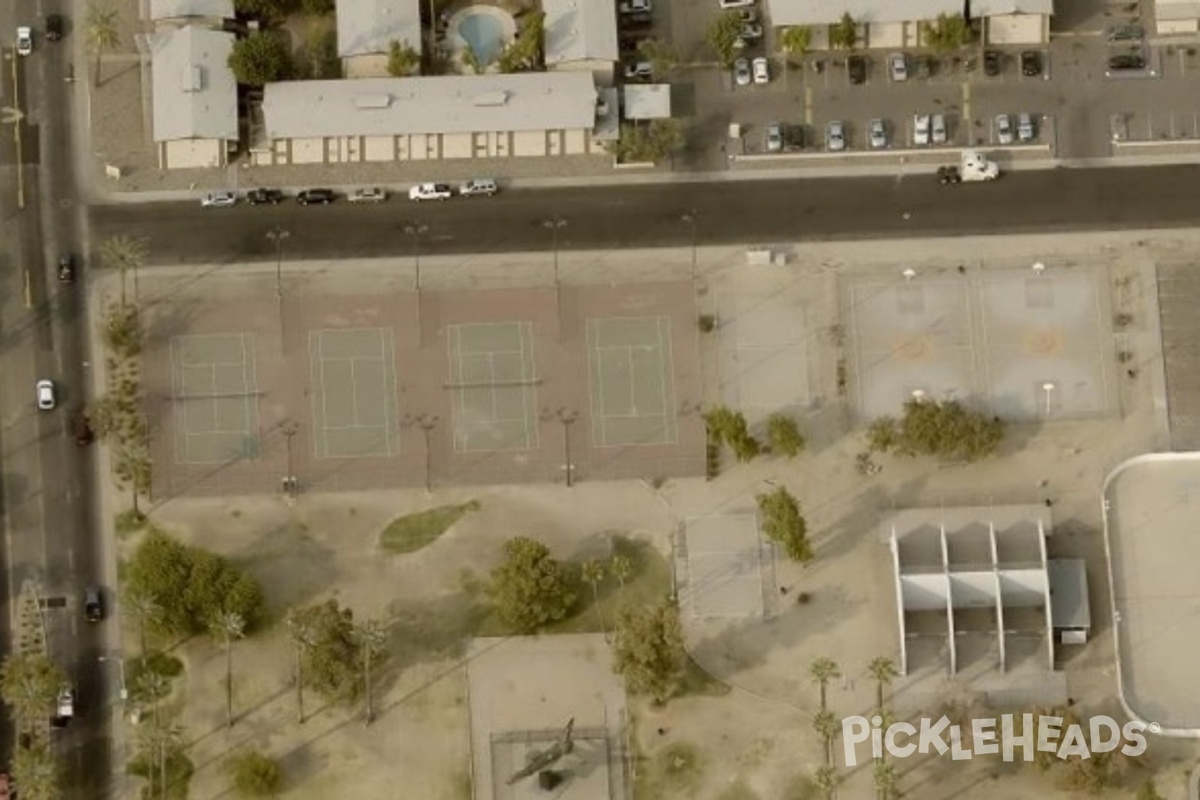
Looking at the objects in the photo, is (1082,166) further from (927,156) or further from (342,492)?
(342,492)

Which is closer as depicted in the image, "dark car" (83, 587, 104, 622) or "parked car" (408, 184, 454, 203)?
"dark car" (83, 587, 104, 622)

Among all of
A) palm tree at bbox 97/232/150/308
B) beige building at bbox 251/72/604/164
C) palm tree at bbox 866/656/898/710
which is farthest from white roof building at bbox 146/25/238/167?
palm tree at bbox 866/656/898/710

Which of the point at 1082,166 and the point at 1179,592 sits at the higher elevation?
the point at 1082,166

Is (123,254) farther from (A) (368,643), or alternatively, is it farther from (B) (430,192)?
(A) (368,643)

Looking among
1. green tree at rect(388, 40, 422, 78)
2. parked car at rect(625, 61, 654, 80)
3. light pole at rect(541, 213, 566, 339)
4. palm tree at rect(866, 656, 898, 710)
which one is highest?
green tree at rect(388, 40, 422, 78)

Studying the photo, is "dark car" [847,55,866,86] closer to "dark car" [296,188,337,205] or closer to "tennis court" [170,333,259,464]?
"dark car" [296,188,337,205]

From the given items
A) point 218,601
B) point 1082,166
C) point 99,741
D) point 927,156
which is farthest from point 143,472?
point 1082,166
